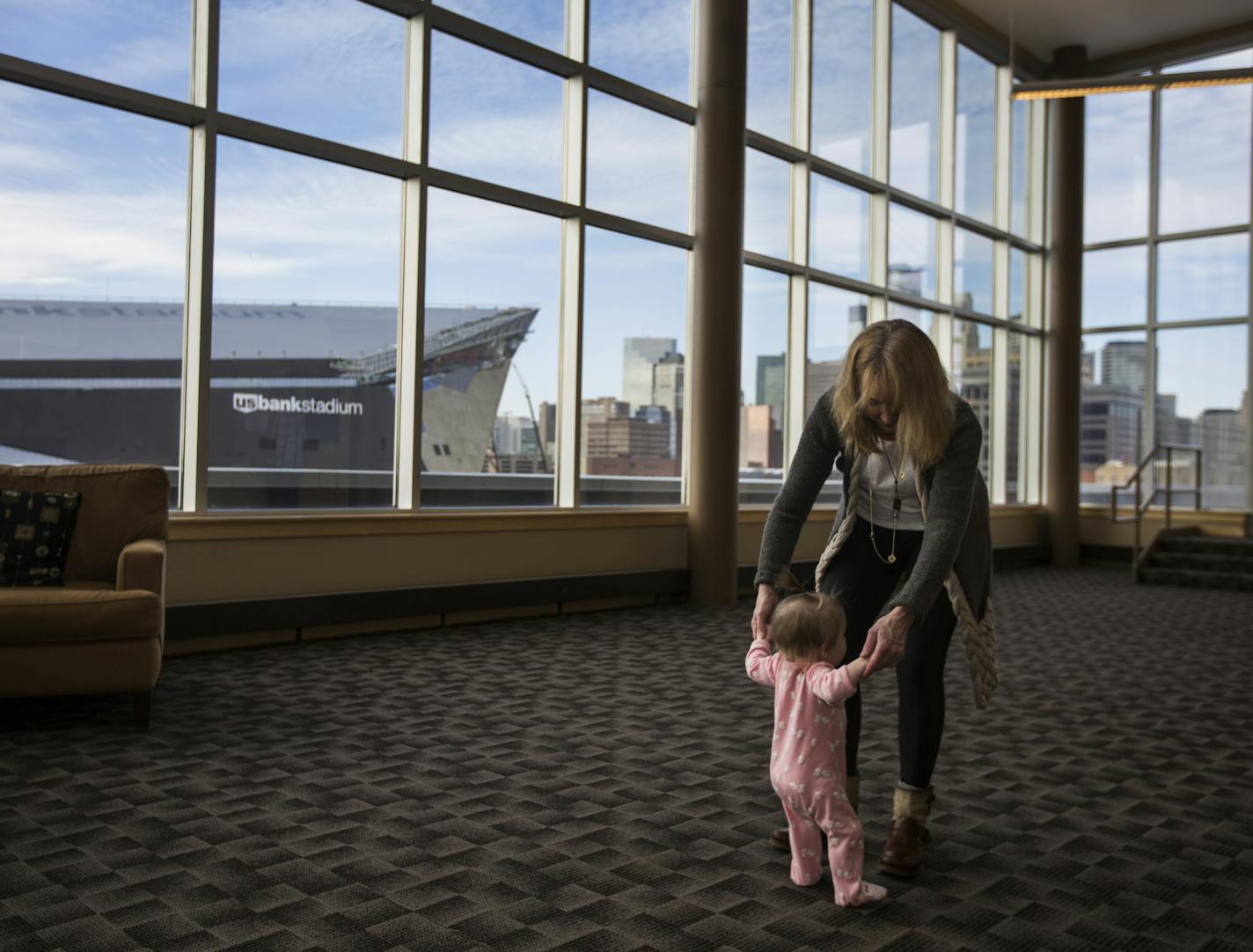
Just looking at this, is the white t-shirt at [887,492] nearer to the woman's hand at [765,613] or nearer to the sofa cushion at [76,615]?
the woman's hand at [765,613]

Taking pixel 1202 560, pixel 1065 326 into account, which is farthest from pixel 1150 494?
pixel 1065 326

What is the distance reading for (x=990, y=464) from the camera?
12.5 metres

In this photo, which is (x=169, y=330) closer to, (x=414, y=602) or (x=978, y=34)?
(x=414, y=602)

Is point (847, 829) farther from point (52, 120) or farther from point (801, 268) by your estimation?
point (801, 268)

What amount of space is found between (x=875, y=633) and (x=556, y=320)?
5767 mm

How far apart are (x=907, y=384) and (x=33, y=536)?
361 cm

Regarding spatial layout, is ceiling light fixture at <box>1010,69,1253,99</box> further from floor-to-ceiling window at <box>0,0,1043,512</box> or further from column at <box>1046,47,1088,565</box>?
column at <box>1046,47,1088,565</box>

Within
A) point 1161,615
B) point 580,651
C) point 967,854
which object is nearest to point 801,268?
point 1161,615

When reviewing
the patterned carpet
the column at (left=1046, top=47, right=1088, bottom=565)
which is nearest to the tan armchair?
the patterned carpet

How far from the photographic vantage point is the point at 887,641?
218 cm

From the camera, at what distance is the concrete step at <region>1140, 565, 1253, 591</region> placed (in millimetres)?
10266

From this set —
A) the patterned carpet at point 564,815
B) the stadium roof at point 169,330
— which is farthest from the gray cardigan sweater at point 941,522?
the stadium roof at point 169,330

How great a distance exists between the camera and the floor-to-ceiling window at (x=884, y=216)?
9320 mm

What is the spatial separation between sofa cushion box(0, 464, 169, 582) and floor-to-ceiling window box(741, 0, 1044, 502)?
5.40 metres
